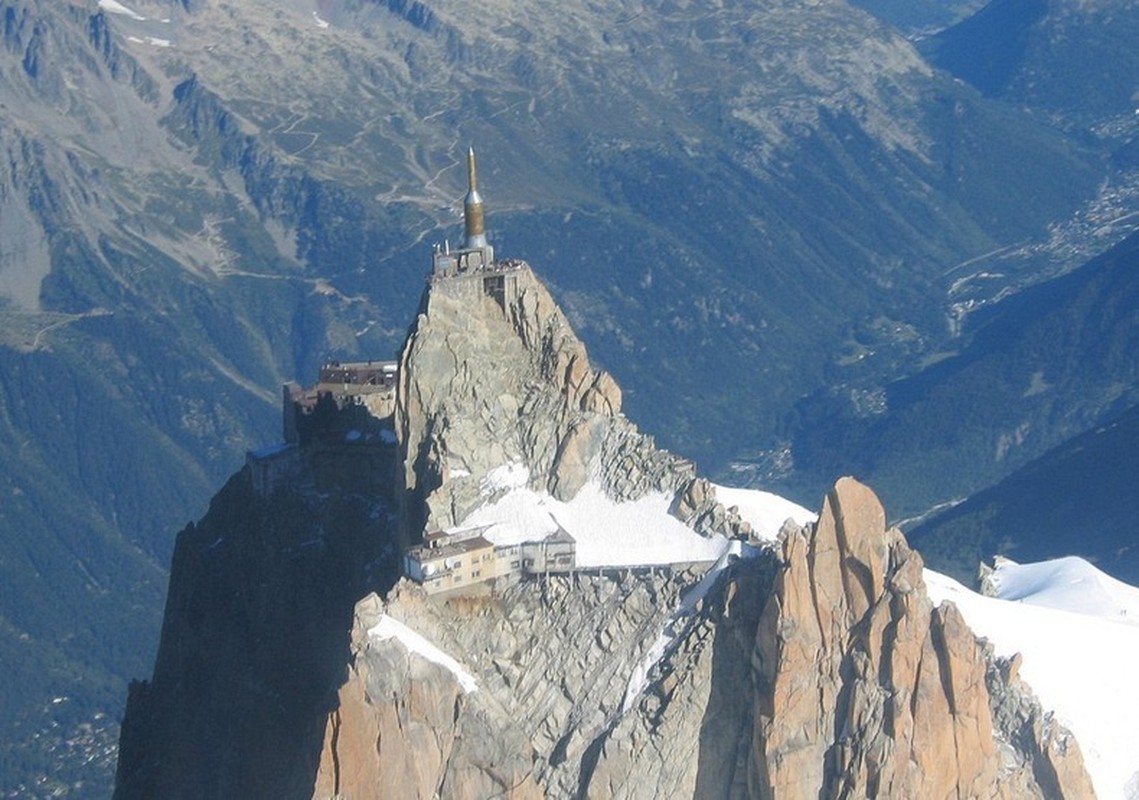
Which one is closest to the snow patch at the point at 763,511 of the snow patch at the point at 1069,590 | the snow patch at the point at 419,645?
the snow patch at the point at 419,645

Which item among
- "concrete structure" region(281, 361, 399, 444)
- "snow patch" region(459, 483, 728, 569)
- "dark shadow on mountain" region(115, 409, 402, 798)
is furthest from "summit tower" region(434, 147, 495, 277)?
"snow patch" region(459, 483, 728, 569)

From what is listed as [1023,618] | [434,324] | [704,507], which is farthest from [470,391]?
[1023,618]

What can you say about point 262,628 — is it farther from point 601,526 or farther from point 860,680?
point 860,680

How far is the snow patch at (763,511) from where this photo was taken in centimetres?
13550

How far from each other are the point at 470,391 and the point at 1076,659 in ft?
121

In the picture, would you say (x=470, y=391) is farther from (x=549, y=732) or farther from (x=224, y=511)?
(x=224, y=511)

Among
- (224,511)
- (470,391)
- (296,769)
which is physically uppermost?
(224,511)

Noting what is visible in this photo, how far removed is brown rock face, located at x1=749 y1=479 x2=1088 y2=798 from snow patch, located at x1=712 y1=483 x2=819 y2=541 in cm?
1077

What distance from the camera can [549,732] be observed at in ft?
396

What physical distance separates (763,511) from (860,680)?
99.3 feet

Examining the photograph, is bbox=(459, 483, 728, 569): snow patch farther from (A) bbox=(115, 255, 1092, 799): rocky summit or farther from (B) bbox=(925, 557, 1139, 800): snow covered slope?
(B) bbox=(925, 557, 1139, 800): snow covered slope

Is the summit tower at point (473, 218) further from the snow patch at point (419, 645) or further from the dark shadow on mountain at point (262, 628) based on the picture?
the snow patch at point (419, 645)

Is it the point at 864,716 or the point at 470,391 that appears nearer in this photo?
the point at 864,716

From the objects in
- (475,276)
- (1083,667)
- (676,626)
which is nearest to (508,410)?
(475,276)
